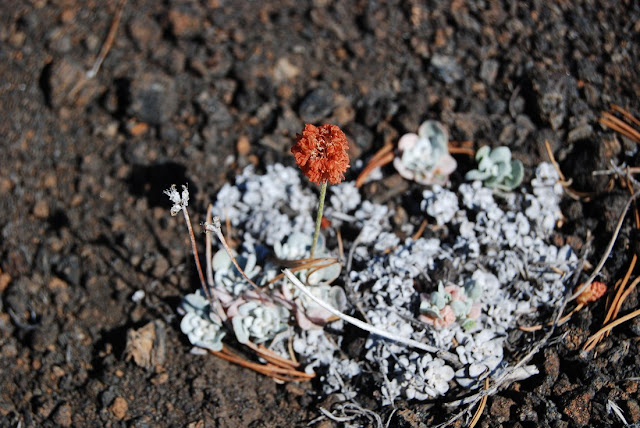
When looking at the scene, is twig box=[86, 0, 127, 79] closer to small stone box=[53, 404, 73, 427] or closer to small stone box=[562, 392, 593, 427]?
small stone box=[53, 404, 73, 427]

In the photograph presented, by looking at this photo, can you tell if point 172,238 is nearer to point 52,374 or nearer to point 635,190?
point 52,374

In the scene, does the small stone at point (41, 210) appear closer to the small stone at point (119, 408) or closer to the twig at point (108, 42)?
the twig at point (108, 42)

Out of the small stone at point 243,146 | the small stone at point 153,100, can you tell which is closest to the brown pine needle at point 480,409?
the small stone at point 243,146

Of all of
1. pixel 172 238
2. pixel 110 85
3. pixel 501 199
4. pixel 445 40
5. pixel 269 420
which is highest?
pixel 445 40

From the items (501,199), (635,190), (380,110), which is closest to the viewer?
(635,190)

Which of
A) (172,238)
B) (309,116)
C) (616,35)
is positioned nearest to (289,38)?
(309,116)
